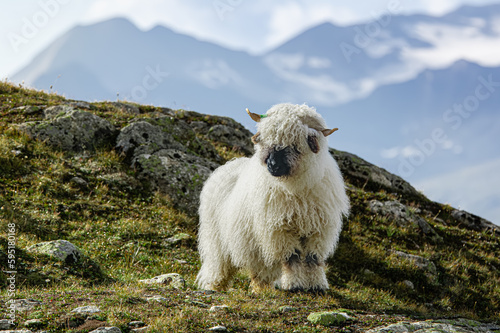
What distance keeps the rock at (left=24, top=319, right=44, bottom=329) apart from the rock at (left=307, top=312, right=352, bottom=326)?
3367 millimetres

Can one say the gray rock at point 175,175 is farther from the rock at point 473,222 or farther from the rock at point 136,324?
the rock at point 473,222

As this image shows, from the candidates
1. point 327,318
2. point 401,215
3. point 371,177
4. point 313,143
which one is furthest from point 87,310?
point 371,177

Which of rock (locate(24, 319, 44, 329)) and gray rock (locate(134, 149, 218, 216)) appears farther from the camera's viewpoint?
gray rock (locate(134, 149, 218, 216))

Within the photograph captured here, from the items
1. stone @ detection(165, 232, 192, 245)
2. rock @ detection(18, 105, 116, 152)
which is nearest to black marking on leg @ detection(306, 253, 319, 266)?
stone @ detection(165, 232, 192, 245)

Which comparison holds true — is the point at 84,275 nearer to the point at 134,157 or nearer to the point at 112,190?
the point at 112,190

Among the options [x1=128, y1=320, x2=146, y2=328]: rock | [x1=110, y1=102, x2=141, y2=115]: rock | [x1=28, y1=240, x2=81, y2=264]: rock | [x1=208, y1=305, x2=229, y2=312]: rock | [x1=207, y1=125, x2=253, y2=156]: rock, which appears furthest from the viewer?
[x1=207, y1=125, x2=253, y2=156]: rock

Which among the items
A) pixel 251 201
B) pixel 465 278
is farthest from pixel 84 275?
pixel 465 278

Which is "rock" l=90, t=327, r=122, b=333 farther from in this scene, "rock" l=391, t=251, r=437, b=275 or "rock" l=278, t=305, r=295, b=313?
"rock" l=391, t=251, r=437, b=275

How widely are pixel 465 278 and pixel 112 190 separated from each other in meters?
11.2

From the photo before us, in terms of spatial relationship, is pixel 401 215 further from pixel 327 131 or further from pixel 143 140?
pixel 143 140

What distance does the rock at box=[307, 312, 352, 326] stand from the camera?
5428mm

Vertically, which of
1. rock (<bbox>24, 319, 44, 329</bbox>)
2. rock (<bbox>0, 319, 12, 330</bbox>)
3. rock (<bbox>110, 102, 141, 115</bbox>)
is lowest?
rock (<bbox>0, 319, 12, 330</bbox>)

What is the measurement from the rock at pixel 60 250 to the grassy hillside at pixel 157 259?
139 millimetres

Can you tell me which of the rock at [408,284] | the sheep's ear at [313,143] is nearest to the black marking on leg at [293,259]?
the sheep's ear at [313,143]
